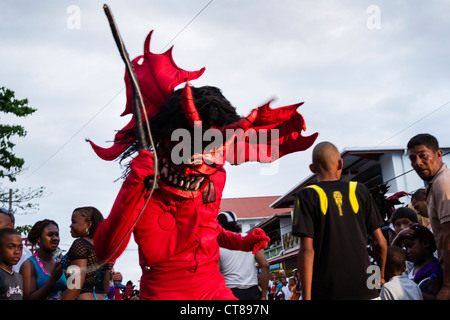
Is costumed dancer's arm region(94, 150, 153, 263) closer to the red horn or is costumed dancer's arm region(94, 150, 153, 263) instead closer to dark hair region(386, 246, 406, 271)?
the red horn

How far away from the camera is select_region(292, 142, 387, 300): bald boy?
2.70 metres

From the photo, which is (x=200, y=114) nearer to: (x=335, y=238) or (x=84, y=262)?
(x=335, y=238)

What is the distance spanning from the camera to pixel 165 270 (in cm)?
248

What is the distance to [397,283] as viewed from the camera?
335 cm

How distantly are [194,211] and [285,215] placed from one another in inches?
1092

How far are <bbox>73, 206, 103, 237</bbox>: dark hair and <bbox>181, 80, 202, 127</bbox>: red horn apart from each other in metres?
1.83

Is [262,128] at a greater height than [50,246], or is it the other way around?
[262,128]

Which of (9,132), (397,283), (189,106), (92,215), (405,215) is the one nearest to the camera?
(189,106)

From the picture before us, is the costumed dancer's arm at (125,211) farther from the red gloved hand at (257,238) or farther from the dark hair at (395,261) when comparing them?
the dark hair at (395,261)

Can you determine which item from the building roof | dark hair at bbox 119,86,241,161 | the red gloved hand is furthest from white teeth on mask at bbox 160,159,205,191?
the building roof

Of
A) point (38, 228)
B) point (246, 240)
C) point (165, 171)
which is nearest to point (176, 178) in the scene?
point (165, 171)

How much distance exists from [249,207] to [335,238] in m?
48.3

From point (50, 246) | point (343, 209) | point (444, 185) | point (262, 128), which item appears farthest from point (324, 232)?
point (50, 246)
